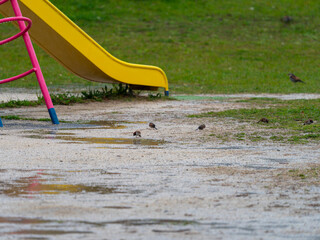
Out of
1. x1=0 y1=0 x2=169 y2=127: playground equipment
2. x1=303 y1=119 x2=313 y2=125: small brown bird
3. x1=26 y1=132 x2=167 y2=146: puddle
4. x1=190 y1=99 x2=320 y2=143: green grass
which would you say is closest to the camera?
x1=26 y1=132 x2=167 y2=146: puddle

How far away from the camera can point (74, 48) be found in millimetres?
12680

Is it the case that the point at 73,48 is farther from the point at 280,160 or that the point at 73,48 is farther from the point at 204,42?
the point at 204,42

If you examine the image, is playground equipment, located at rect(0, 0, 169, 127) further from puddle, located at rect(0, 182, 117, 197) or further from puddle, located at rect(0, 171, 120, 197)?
puddle, located at rect(0, 182, 117, 197)

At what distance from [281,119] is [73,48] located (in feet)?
14.2

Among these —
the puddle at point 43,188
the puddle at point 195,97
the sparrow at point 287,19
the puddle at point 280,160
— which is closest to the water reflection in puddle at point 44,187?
the puddle at point 43,188

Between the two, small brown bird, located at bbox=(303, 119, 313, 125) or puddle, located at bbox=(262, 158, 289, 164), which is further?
small brown bird, located at bbox=(303, 119, 313, 125)

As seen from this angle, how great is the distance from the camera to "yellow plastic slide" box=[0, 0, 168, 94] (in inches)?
468

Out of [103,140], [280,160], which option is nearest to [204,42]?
[103,140]

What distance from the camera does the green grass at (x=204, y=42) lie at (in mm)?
20266

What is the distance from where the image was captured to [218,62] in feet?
79.7

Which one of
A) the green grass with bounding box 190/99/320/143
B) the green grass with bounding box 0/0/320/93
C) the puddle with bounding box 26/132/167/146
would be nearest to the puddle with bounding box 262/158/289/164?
the green grass with bounding box 190/99/320/143

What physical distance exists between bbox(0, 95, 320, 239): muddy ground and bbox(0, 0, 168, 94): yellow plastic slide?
3377 millimetres

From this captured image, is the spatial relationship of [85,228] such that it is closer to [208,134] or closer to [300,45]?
[208,134]

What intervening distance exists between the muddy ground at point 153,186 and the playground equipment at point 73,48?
133 inches
